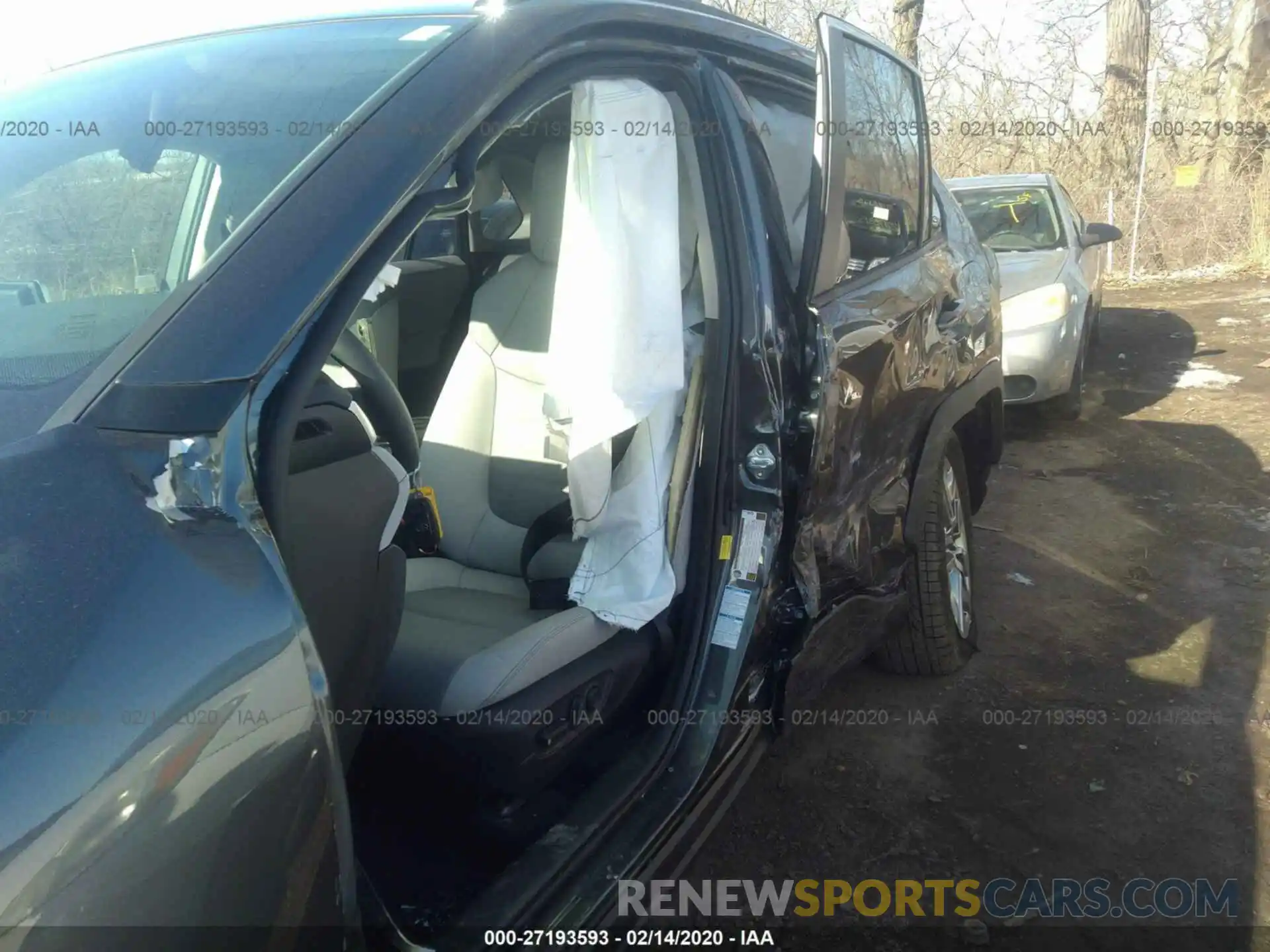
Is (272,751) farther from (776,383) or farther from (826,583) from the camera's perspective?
(826,583)

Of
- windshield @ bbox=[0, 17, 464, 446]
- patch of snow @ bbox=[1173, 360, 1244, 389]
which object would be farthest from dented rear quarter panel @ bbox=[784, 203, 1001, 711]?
patch of snow @ bbox=[1173, 360, 1244, 389]

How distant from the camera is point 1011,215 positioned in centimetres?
684

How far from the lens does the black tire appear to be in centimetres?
301

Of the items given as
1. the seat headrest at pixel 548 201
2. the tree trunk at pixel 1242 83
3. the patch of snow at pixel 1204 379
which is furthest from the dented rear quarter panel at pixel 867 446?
the tree trunk at pixel 1242 83

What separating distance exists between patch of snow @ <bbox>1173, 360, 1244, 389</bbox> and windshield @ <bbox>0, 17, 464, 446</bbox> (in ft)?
23.0

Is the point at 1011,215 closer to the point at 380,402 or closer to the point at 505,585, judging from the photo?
the point at 505,585

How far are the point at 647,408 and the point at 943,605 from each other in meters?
1.48

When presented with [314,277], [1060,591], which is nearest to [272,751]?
[314,277]

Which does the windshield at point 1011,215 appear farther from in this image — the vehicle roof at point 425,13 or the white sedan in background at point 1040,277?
the vehicle roof at point 425,13

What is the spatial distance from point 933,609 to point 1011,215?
471 centimetres

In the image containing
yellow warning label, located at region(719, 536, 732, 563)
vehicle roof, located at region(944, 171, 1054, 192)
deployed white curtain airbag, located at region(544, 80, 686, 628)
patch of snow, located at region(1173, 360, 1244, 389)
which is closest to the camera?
deployed white curtain airbag, located at region(544, 80, 686, 628)

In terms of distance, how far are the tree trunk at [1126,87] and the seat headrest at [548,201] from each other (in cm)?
1392

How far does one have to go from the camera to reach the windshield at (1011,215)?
263 inches

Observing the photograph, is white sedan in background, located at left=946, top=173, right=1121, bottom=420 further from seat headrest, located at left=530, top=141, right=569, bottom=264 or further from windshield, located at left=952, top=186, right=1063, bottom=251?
seat headrest, located at left=530, top=141, right=569, bottom=264
